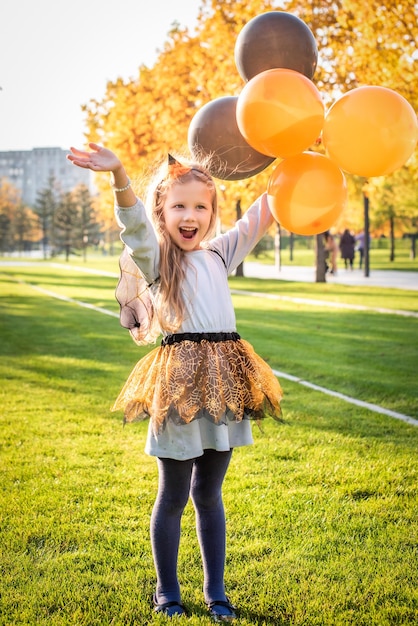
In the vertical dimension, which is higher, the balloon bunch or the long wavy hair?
the balloon bunch

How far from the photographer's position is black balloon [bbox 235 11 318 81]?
3029 millimetres

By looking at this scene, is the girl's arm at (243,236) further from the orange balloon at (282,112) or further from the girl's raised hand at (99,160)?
the girl's raised hand at (99,160)

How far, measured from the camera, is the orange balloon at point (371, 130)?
271 cm

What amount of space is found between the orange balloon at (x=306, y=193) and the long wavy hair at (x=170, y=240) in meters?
0.31

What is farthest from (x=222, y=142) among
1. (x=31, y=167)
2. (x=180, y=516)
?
(x=31, y=167)

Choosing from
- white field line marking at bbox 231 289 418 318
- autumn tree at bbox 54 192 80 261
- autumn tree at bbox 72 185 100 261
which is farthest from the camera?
autumn tree at bbox 72 185 100 261

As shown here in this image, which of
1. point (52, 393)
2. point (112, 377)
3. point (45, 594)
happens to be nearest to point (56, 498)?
point (45, 594)

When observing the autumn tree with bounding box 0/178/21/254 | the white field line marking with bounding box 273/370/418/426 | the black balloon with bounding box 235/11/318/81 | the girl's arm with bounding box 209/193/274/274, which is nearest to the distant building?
the autumn tree with bounding box 0/178/21/254

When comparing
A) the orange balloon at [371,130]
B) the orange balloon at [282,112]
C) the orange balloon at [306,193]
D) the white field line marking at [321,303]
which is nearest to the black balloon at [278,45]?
the orange balloon at [282,112]

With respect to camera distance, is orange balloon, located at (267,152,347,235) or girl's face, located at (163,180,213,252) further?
orange balloon, located at (267,152,347,235)

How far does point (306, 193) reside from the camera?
2.78 meters

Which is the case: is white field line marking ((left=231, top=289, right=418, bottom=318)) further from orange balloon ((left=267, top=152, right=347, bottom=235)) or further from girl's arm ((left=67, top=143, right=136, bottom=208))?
girl's arm ((left=67, top=143, right=136, bottom=208))

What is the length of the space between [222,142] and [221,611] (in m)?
2.07

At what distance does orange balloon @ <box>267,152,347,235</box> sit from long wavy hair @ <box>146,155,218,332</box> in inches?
12.2
